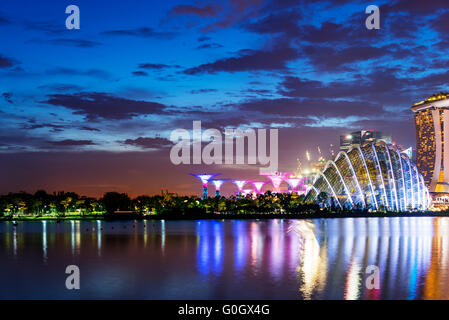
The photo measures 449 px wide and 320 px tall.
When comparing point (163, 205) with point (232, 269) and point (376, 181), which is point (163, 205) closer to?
point (376, 181)

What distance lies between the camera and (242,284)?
95.5 ft

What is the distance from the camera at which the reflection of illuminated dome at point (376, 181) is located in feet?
404

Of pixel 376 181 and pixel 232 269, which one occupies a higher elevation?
pixel 376 181

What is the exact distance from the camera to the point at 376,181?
123125 mm

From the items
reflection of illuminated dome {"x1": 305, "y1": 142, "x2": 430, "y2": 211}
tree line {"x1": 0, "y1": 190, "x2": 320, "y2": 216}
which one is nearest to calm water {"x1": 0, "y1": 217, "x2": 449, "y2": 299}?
reflection of illuminated dome {"x1": 305, "y1": 142, "x2": 430, "y2": 211}

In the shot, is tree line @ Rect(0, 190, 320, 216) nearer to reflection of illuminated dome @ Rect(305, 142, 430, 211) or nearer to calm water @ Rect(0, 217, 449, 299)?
reflection of illuminated dome @ Rect(305, 142, 430, 211)

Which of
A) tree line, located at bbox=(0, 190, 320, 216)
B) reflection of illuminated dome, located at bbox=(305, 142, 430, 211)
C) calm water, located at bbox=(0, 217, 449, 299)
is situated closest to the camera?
calm water, located at bbox=(0, 217, 449, 299)

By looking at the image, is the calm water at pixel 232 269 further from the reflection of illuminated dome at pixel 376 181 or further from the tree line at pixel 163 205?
the tree line at pixel 163 205

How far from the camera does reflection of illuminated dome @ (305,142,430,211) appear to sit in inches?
4847

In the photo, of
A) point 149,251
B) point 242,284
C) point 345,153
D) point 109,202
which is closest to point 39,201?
point 109,202

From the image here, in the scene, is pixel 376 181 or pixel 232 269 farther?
Result: pixel 376 181

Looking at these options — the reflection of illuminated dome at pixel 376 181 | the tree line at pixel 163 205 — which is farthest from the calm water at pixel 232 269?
the tree line at pixel 163 205

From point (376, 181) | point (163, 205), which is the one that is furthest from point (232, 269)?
point (163, 205)

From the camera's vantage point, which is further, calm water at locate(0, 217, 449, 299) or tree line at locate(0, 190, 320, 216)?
tree line at locate(0, 190, 320, 216)
